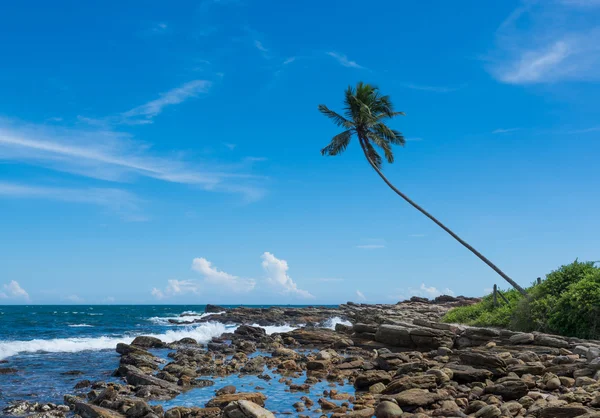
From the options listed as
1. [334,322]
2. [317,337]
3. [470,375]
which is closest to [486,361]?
[470,375]

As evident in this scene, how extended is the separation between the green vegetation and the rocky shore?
254 cm

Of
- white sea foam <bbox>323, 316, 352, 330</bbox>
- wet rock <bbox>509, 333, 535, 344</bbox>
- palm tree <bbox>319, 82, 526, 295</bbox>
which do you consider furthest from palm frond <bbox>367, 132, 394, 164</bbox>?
white sea foam <bbox>323, 316, 352, 330</bbox>

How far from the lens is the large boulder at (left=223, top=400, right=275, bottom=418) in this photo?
40.0ft

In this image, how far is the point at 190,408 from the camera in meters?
14.0

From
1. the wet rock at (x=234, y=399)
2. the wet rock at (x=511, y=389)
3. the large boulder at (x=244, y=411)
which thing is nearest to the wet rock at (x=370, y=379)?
the wet rock at (x=234, y=399)

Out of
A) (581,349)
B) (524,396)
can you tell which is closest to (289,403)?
(524,396)

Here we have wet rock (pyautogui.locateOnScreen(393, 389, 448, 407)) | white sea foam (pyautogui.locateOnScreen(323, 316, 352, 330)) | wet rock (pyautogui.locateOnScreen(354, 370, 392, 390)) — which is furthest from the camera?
white sea foam (pyautogui.locateOnScreen(323, 316, 352, 330))

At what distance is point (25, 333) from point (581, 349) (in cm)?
4802

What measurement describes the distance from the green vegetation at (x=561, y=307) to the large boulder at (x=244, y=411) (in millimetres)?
15759

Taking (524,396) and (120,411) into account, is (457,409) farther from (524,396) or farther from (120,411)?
(120,411)

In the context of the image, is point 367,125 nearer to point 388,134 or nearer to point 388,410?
point 388,134

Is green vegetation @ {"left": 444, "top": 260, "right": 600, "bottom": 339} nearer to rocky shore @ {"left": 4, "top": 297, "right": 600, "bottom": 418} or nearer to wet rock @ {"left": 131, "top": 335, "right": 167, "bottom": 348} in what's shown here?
rocky shore @ {"left": 4, "top": 297, "right": 600, "bottom": 418}

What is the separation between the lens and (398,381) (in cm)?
1540

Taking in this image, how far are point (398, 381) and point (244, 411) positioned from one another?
5.43m
